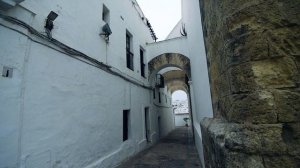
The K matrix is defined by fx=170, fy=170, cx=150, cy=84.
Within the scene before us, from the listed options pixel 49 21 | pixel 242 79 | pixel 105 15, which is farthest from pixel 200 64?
pixel 105 15

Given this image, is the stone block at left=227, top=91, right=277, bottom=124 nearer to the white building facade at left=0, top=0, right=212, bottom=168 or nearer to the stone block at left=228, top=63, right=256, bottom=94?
the stone block at left=228, top=63, right=256, bottom=94

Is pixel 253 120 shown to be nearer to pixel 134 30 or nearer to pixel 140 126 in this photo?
pixel 140 126

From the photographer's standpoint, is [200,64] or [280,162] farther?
[200,64]

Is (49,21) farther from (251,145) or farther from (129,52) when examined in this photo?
(129,52)

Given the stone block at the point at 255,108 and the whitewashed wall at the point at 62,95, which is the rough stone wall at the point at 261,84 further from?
the whitewashed wall at the point at 62,95

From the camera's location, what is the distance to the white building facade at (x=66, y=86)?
7.92 ft

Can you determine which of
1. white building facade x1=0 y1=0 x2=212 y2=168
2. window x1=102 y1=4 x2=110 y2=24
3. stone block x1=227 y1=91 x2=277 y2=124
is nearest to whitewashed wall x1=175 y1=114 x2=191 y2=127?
white building facade x1=0 y1=0 x2=212 y2=168

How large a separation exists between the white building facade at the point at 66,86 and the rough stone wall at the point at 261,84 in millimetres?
1502

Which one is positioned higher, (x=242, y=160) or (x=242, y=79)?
(x=242, y=79)

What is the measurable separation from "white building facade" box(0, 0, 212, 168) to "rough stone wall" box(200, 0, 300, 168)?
1502 mm

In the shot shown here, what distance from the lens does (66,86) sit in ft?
11.6

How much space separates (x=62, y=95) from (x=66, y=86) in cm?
22

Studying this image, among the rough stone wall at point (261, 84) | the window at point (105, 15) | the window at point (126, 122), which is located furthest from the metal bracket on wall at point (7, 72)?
the window at point (126, 122)

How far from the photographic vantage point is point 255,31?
3.59 ft
